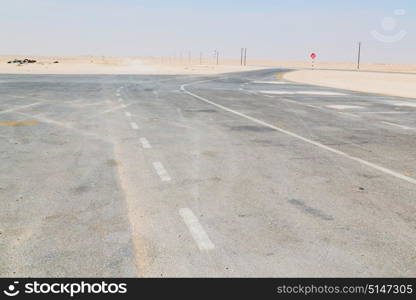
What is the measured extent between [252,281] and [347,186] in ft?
11.6

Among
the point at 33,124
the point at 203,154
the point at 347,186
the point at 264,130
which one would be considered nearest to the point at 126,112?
the point at 33,124

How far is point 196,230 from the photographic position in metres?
5.07

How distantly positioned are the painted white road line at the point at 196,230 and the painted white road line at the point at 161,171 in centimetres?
157

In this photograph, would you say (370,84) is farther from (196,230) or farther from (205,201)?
(196,230)

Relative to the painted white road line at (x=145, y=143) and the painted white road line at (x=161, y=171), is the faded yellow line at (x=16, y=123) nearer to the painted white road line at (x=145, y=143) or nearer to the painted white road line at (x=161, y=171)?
the painted white road line at (x=145, y=143)

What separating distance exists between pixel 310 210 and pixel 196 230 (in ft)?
5.26

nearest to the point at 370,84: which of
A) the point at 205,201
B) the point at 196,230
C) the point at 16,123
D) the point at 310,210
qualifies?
the point at 16,123

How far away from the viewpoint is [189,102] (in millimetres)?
20688

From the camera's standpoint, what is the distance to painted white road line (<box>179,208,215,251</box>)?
4.67m

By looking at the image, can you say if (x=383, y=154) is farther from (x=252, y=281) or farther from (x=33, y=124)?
(x=33, y=124)

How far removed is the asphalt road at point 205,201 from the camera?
435cm

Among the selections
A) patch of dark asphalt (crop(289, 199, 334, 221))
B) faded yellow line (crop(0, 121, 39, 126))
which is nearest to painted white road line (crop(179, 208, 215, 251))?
patch of dark asphalt (crop(289, 199, 334, 221))

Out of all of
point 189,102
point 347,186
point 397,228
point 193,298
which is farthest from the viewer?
point 189,102

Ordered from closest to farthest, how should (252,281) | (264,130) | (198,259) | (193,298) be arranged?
(193,298) < (252,281) < (198,259) < (264,130)
